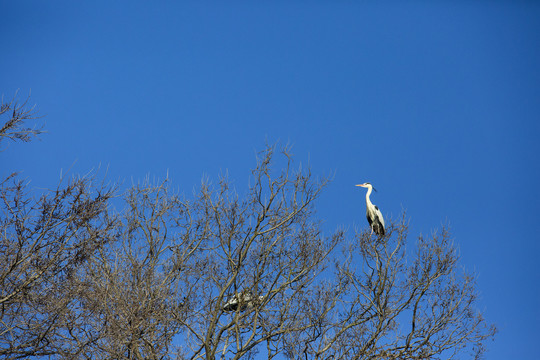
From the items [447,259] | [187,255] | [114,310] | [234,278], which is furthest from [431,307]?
[114,310]

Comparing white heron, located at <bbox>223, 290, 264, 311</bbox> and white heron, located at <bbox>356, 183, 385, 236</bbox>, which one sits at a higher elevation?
white heron, located at <bbox>356, 183, 385, 236</bbox>

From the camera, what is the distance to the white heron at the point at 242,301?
1326 cm

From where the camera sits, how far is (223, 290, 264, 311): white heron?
13.3 m

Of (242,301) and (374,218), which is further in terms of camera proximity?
(374,218)

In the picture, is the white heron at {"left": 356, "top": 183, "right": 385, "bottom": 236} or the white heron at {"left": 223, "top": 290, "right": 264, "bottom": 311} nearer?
the white heron at {"left": 223, "top": 290, "right": 264, "bottom": 311}

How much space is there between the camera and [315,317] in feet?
44.3

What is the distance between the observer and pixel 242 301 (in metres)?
13.3

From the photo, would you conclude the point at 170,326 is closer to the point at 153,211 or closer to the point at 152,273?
the point at 152,273

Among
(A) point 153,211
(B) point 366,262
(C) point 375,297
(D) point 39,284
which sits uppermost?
(A) point 153,211

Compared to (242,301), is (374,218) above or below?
above

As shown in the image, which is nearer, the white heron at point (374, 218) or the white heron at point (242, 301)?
the white heron at point (242, 301)

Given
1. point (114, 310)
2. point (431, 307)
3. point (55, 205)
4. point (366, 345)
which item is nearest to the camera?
point (55, 205)

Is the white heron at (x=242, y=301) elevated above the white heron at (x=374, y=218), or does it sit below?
below

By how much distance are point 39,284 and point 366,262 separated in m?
8.03
